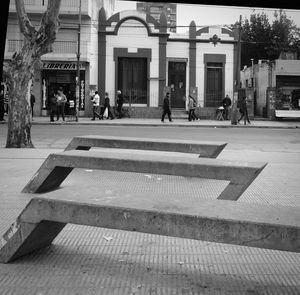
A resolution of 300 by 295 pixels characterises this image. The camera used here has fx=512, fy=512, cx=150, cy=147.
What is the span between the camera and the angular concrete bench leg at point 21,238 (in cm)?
402

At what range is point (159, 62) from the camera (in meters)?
34.1

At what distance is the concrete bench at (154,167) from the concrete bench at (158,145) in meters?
1.05

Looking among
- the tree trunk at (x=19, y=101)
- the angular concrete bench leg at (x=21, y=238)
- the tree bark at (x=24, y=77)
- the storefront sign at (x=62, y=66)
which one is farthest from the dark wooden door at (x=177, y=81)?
the angular concrete bench leg at (x=21, y=238)

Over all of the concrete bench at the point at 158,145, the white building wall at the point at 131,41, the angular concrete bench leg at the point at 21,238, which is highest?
the white building wall at the point at 131,41

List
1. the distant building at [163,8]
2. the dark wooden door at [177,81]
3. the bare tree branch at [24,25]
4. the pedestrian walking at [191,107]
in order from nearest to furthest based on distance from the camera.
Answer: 1. the distant building at [163,8]
2. the bare tree branch at [24,25]
3. the pedestrian walking at [191,107]
4. the dark wooden door at [177,81]

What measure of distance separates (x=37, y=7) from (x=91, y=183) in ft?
88.6

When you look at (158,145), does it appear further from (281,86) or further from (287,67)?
(287,67)

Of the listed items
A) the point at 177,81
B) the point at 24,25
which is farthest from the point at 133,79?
the point at 24,25

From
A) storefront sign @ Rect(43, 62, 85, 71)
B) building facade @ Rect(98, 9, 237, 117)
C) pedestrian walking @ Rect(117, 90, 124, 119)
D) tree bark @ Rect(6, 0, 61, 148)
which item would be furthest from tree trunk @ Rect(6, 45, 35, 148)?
building facade @ Rect(98, 9, 237, 117)

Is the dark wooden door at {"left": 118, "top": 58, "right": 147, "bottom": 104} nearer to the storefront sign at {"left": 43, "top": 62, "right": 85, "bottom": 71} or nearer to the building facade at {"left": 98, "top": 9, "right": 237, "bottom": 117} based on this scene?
the building facade at {"left": 98, "top": 9, "right": 237, "bottom": 117}

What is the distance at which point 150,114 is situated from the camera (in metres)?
33.2

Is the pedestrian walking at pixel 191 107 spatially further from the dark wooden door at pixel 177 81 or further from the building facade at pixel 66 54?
the building facade at pixel 66 54

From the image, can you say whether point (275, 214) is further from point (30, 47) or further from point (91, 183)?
point (30, 47)

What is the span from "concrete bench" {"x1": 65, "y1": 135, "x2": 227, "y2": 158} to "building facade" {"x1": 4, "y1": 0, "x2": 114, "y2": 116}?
24.7 metres
